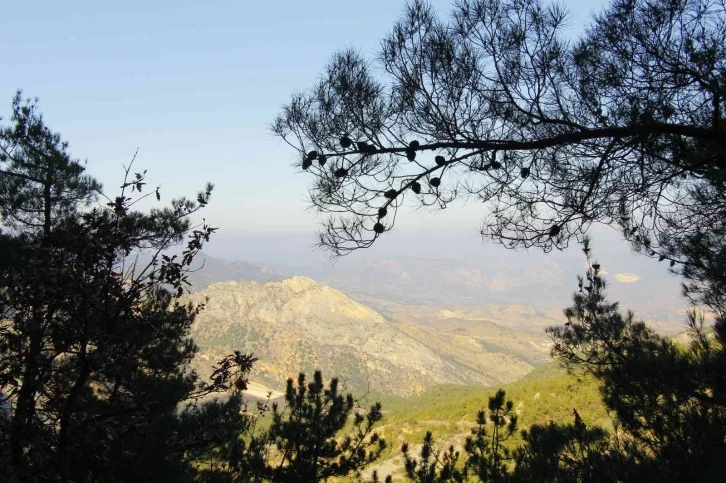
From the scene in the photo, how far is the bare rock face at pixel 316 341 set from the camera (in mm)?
89062

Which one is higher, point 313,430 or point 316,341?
point 316,341

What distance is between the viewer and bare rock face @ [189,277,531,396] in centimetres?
8906

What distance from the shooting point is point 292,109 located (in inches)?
124

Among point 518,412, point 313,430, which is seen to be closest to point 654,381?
point 313,430

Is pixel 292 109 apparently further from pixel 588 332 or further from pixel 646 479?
pixel 588 332

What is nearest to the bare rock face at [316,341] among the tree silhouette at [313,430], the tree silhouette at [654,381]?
the tree silhouette at [313,430]

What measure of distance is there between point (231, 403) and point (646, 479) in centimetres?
414

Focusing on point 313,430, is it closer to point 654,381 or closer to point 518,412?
point 654,381

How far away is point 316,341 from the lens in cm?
10938

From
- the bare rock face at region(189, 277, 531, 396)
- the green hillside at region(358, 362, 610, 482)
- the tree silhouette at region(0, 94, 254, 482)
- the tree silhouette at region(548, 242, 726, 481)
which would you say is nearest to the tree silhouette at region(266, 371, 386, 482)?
the tree silhouette at region(0, 94, 254, 482)

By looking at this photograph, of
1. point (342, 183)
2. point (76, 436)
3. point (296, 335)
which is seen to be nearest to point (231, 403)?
point (76, 436)

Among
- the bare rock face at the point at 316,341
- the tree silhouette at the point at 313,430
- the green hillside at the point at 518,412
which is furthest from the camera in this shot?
the bare rock face at the point at 316,341

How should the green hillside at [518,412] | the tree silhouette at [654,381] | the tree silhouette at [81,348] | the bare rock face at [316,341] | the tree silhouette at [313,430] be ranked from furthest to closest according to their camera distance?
the bare rock face at [316,341], the green hillside at [518,412], the tree silhouette at [313,430], the tree silhouette at [654,381], the tree silhouette at [81,348]

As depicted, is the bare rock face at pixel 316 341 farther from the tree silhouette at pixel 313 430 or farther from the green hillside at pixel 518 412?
the tree silhouette at pixel 313 430
